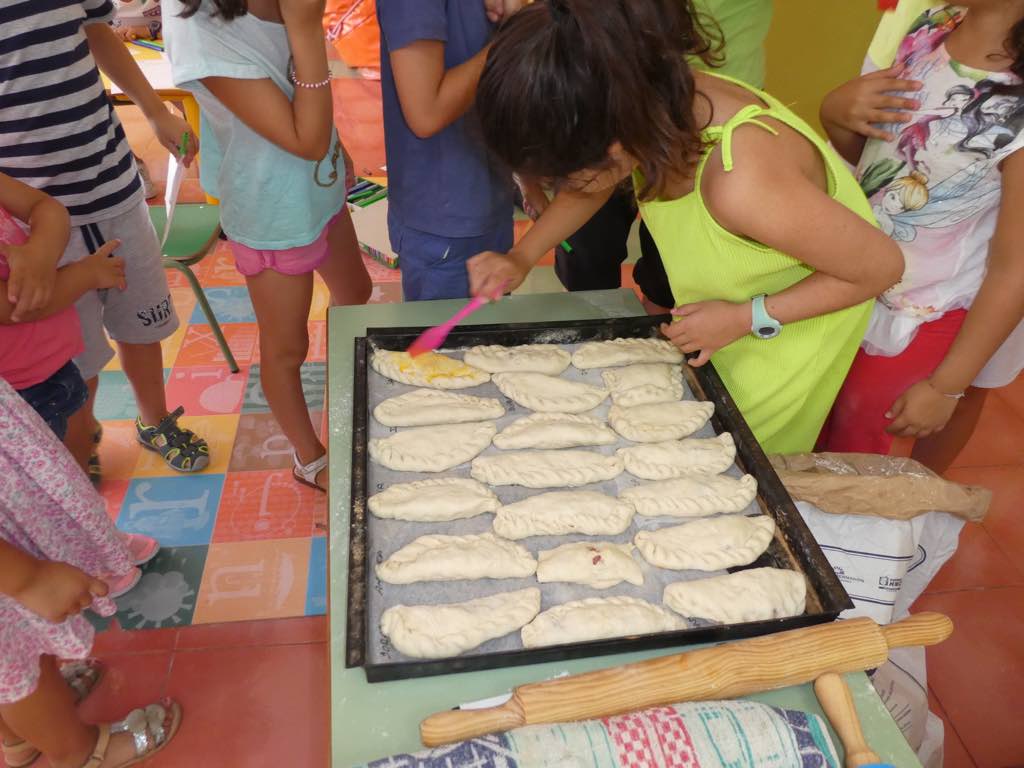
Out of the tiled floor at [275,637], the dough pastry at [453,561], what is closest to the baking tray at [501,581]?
the dough pastry at [453,561]

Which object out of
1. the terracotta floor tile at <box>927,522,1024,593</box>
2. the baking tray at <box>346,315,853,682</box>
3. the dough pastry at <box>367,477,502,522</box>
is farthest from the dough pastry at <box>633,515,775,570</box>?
the terracotta floor tile at <box>927,522,1024,593</box>

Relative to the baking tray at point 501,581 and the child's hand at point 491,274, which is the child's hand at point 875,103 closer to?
the baking tray at point 501,581

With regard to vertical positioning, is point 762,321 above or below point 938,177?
below

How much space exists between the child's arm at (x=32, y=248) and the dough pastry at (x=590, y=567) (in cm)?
102

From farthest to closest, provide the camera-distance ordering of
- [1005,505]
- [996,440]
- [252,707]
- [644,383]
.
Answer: [996,440] → [1005,505] → [252,707] → [644,383]

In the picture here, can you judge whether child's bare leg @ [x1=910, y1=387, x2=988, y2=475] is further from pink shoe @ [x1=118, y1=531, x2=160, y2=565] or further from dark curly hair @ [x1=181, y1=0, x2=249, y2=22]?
pink shoe @ [x1=118, y1=531, x2=160, y2=565]

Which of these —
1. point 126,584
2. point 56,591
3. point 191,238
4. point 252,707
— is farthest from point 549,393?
point 191,238

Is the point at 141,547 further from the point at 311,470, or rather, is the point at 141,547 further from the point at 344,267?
the point at 344,267

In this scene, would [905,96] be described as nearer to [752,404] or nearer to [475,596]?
[752,404]

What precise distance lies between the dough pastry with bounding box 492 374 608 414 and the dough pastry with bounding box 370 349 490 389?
5cm

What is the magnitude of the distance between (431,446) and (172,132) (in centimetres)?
141

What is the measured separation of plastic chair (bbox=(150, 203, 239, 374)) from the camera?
87.0 inches

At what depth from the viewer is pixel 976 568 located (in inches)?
80.9

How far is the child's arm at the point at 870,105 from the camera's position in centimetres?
126
